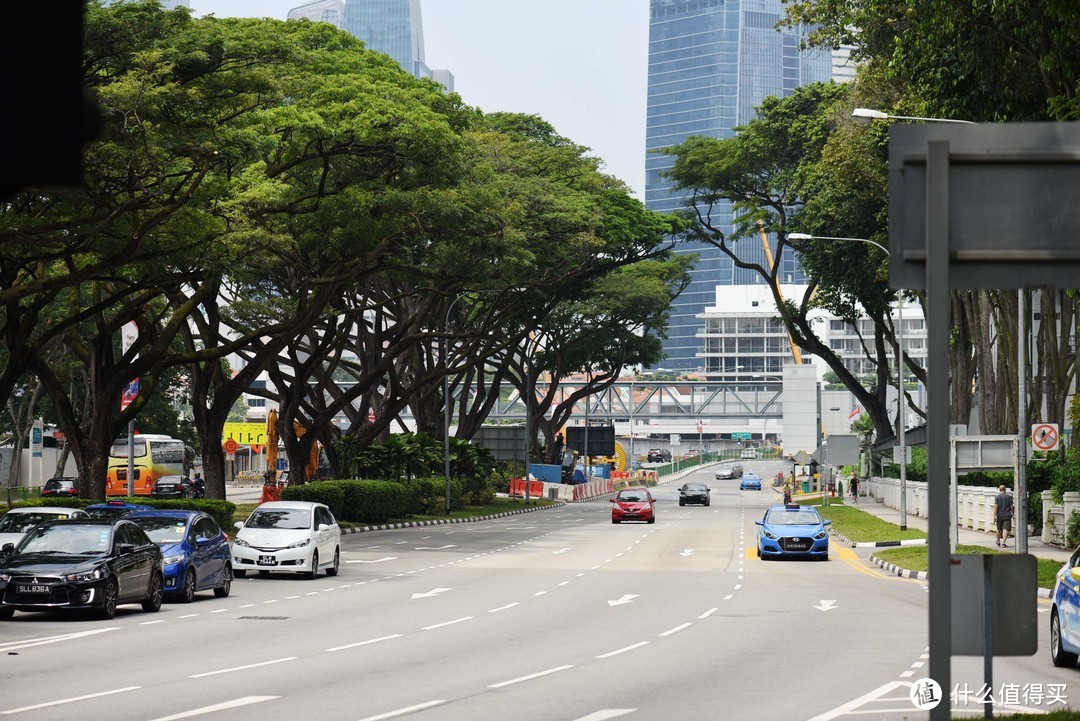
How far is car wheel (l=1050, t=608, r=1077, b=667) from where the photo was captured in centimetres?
1542

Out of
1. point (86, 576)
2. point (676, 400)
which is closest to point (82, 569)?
point (86, 576)

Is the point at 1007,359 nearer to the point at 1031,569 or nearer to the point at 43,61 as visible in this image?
the point at 1031,569

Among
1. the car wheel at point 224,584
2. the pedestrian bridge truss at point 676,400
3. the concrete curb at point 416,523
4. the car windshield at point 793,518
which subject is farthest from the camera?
the pedestrian bridge truss at point 676,400

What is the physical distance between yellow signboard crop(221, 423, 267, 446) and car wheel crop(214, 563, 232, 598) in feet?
270

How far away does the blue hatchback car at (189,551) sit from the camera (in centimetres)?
2441

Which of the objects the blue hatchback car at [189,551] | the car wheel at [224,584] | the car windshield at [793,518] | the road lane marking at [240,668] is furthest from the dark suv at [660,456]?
the road lane marking at [240,668]

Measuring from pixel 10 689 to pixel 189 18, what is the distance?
19480 mm

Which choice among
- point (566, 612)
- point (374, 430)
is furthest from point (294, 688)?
point (374, 430)

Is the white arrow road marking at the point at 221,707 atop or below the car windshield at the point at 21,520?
below

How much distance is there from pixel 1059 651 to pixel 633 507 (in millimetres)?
40567

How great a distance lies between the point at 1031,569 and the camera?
8320 mm

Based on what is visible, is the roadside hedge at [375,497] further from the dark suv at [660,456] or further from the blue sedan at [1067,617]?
the dark suv at [660,456]

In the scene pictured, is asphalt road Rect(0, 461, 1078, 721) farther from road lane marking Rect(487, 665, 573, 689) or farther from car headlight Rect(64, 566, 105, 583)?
car headlight Rect(64, 566, 105, 583)

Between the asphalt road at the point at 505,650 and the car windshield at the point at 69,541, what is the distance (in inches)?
39.7
